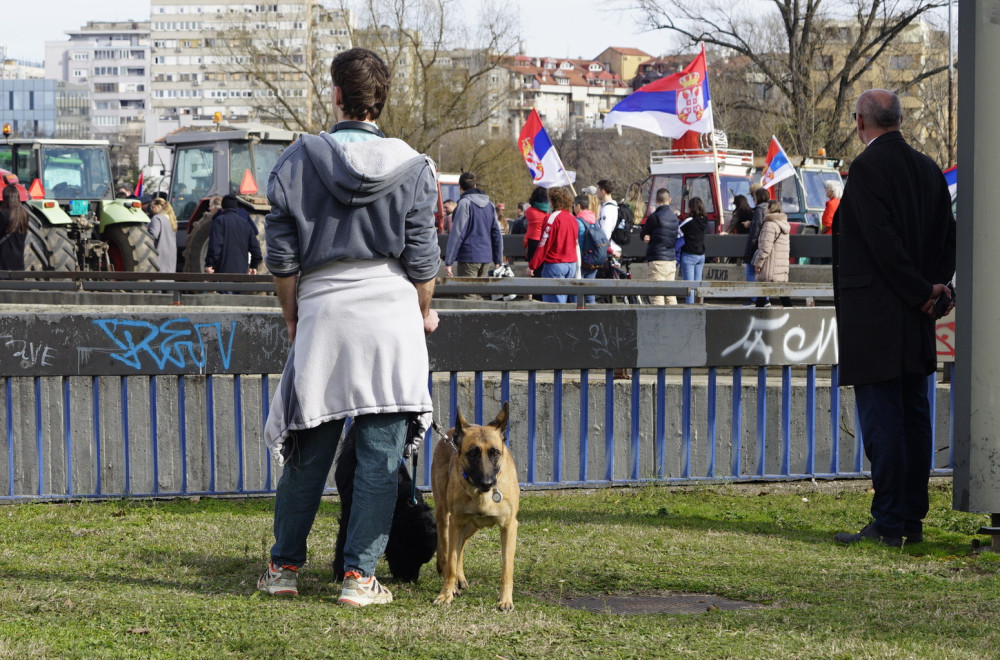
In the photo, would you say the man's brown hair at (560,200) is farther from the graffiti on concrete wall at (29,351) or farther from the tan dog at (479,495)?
the tan dog at (479,495)

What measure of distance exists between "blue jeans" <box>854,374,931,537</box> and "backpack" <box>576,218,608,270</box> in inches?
428

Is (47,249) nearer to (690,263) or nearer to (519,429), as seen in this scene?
(690,263)

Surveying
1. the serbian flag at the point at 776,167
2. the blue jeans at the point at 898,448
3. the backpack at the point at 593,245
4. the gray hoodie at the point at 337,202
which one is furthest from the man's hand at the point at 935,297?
the serbian flag at the point at 776,167

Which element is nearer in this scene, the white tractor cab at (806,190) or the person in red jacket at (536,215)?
the person in red jacket at (536,215)

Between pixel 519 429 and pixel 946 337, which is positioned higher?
pixel 946 337

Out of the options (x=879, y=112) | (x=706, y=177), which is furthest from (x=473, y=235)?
(x=706, y=177)

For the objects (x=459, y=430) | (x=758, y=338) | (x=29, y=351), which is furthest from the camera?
(x=758, y=338)

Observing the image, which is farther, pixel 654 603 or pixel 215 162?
pixel 215 162

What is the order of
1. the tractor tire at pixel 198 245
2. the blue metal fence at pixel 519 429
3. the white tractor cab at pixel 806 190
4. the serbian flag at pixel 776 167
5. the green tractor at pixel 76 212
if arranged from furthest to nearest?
the white tractor cab at pixel 806 190 < the serbian flag at pixel 776 167 < the tractor tire at pixel 198 245 < the green tractor at pixel 76 212 < the blue metal fence at pixel 519 429

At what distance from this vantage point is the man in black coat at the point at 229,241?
16.5 meters

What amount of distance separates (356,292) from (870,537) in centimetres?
299

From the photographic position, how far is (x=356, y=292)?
4.63m

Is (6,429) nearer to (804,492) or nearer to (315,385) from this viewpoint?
(315,385)

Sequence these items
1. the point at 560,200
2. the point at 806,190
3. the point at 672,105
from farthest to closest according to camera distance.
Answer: the point at 806,190, the point at 672,105, the point at 560,200
